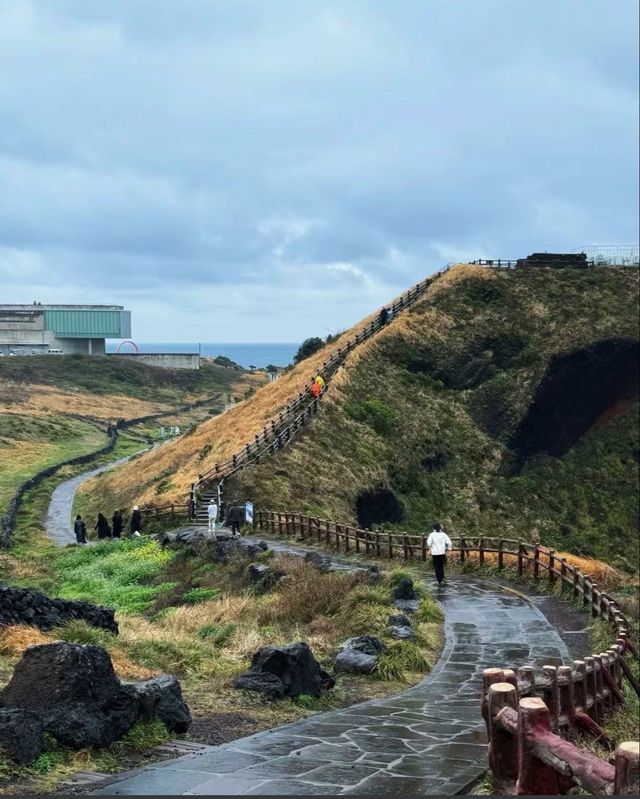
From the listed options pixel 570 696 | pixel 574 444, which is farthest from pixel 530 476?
pixel 570 696

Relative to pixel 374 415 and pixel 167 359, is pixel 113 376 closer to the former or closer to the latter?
pixel 167 359

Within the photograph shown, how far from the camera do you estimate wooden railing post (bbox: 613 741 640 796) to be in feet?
19.3

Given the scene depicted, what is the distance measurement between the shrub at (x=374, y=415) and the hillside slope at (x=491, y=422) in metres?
0.08

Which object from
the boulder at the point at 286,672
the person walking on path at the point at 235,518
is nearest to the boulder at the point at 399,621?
the boulder at the point at 286,672

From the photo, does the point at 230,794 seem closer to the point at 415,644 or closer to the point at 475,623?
the point at 415,644

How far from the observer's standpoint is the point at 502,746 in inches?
329

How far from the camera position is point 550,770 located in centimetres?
733

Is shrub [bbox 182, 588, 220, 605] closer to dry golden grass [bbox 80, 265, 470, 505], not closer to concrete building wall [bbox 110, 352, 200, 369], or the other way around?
dry golden grass [bbox 80, 265, 470, 505]

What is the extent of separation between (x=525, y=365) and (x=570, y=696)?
175 ft

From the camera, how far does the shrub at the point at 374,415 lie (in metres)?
52.5

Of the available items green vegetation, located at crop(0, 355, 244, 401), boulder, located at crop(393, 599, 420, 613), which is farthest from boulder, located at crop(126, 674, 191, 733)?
green vegetation, located at crop(0, 355, 244, 401)

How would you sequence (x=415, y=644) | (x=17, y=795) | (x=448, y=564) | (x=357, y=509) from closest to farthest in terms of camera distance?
(x=17, y=795), (x=415, y=644), (x=448, y=564), (x=357, y=509)

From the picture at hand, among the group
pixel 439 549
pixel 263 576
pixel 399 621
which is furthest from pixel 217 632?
pixel 439 549

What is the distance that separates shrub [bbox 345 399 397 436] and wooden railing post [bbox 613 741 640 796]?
151ft
